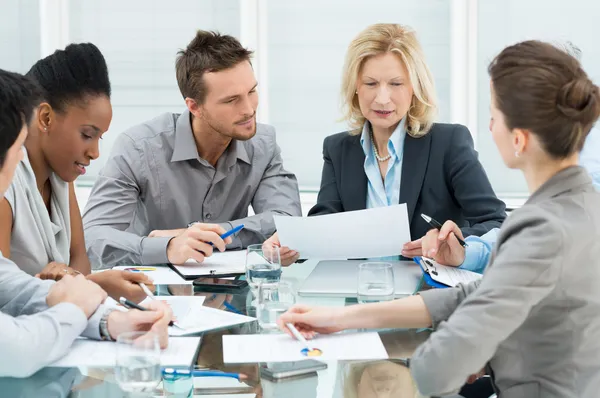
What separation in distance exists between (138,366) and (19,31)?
446 cm

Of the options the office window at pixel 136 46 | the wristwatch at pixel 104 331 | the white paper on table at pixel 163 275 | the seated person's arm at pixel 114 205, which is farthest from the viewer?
the office window at pixel 136 46

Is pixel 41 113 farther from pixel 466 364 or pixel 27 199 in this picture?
pixel 466 364

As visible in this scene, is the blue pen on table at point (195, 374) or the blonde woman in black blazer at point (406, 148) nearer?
the blue pen on table at point (195, 374)

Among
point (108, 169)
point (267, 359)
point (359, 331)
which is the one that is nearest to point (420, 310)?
point (359, 331)

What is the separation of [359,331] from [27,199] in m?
1.03

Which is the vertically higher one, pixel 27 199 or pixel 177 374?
pixel 27 199

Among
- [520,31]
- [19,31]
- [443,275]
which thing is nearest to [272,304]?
[443,275]

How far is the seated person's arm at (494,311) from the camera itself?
3.89ft

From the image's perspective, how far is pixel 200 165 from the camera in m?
2.99

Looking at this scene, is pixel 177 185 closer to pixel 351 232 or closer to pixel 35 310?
pixel 351 232

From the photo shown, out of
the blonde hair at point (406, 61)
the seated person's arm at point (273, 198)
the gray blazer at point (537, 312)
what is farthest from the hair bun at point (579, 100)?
the seated person's arm at point (273, 198)

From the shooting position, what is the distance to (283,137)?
16.5 ft

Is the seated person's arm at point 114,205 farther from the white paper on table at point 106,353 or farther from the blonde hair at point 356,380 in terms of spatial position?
the blonde hair at point 356,380

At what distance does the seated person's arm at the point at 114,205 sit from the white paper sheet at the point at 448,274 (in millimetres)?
1041
